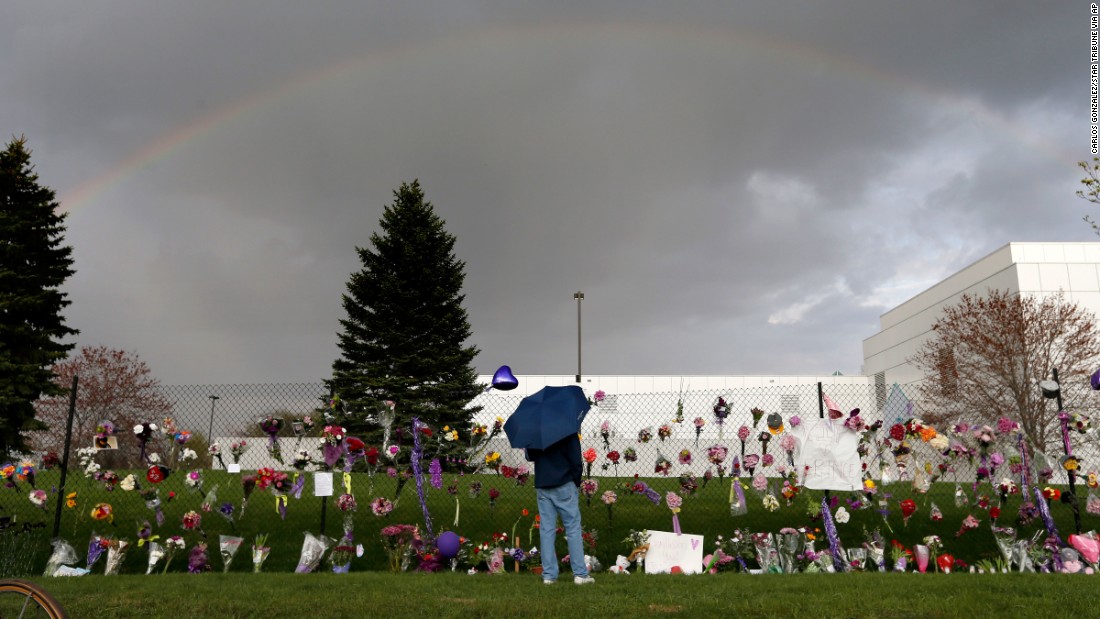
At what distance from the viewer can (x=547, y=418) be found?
6.63 m

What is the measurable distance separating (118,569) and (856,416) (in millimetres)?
8143

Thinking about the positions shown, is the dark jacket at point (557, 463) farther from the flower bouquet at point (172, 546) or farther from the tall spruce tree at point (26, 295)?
the tall spruce tree at point (26, 295)

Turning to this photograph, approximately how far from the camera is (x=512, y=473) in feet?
30.4

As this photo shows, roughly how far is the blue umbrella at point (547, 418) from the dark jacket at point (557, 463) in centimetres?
13

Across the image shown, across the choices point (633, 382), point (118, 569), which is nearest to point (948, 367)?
point (633, 382)

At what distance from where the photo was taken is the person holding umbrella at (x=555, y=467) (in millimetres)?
6594

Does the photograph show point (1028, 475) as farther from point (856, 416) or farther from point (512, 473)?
point (512, 473)

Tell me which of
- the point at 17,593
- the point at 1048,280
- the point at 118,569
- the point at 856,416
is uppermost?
the point at 1048,280

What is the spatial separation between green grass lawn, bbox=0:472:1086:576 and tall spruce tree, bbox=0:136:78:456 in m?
8.02

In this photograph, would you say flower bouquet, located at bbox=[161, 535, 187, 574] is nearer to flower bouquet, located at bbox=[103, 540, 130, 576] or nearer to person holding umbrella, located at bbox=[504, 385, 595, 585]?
flower bouquet, located at bbox=[103, 540, 130, 576]

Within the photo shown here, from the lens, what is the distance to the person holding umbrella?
260 inches

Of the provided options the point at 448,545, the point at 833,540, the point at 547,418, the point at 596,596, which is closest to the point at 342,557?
the point at 448,545

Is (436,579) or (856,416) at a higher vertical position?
(856,416)

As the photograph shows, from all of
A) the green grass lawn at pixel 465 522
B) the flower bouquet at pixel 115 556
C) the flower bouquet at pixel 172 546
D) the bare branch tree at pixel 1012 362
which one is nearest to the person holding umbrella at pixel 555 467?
the green grass lawn at pixel 465 522
